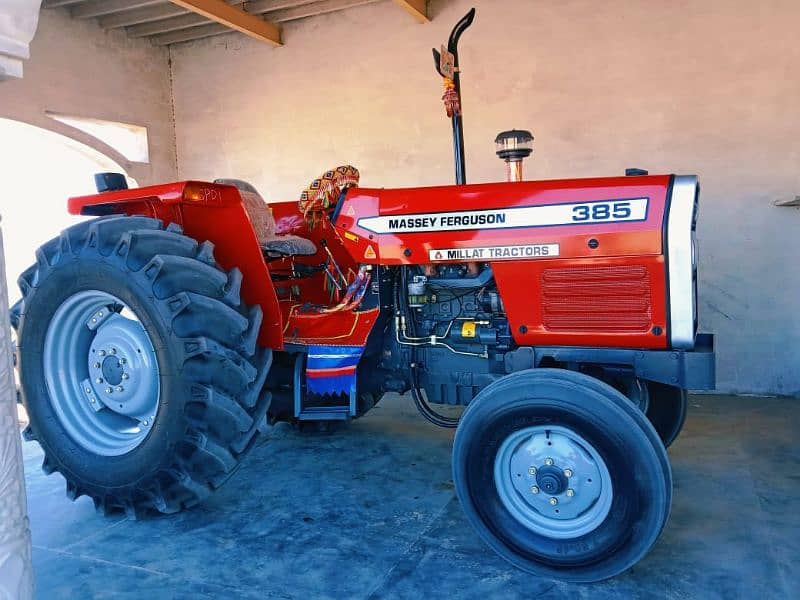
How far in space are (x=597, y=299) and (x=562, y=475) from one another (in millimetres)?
690

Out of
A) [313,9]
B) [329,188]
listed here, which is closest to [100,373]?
[329,188]

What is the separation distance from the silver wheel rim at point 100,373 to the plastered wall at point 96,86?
3366 mm

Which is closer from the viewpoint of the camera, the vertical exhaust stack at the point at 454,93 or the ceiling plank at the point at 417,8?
the vertical exhaust stack at the point at 454,93

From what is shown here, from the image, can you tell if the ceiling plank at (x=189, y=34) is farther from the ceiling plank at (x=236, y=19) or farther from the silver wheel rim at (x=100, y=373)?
the silver wheel rim at (x=100, y=373)

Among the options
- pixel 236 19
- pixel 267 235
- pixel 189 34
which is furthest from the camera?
pixel 189 34

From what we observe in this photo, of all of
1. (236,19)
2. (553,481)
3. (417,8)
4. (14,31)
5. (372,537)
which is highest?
(236,19)

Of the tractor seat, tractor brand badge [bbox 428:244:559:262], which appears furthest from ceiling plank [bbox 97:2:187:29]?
tractor brand badge [bbox 428:244:559:262]

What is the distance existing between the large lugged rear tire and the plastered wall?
3351 mm

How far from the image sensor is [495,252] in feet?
8.73

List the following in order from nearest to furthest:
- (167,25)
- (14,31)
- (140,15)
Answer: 1. (14,31)
2. (140,15)
3. (167,25)

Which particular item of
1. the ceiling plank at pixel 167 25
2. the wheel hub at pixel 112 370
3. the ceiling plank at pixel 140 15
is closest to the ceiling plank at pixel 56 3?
the ceiling plank at pixel 140 15

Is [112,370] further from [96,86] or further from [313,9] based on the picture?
[96,86]

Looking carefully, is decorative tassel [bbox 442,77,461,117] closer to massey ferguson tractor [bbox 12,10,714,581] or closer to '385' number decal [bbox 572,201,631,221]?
massey ferguson tractor [bbox 12,10,714,581]

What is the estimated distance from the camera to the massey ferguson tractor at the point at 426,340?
2.34m
